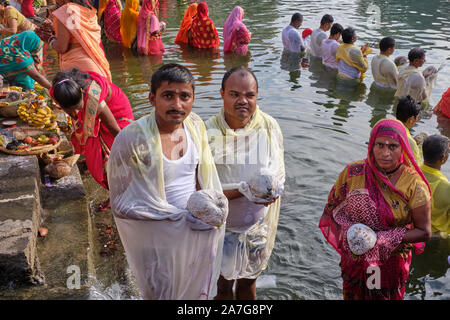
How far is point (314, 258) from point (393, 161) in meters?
1.76

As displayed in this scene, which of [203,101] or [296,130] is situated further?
[203,101]

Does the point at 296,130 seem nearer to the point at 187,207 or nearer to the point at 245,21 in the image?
the point at 187,207

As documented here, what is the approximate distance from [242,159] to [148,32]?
8.50 metres

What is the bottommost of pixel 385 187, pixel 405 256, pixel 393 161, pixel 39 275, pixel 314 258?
pixel 314 258

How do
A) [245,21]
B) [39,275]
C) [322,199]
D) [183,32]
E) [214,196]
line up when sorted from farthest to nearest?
[245,21]
[183,32]
[322,199]
[39,275]
[214,196]

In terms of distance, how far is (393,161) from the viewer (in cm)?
256

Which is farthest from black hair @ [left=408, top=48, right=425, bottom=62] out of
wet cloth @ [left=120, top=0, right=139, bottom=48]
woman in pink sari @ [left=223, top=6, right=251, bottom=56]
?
wet cloth @ [left=120, top=0, right=139, bottom=48]

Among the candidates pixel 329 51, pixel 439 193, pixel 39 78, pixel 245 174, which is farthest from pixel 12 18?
pixel 439 193

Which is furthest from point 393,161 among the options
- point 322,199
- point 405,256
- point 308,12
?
point 308,12

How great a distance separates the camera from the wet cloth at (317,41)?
10172 millimetres

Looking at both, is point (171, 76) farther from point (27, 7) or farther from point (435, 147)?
point (27, 7)

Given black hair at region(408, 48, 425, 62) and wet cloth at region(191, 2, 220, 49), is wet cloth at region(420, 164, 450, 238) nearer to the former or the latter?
black hair at region(408, 48, 425, 62)

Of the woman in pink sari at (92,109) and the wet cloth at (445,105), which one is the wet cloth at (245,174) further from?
the wet cloth at (445,105)

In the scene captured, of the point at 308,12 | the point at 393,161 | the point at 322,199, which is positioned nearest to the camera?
the point at 393,161
